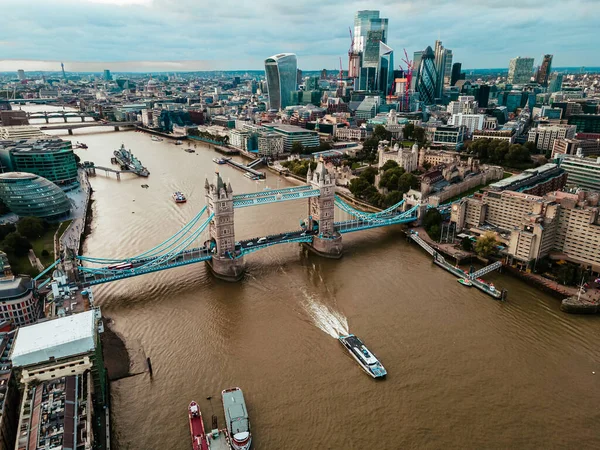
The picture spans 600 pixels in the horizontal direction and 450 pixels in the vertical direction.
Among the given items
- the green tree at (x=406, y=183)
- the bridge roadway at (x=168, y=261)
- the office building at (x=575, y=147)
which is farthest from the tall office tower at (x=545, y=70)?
the bridge roadway at (x=168, y=261)

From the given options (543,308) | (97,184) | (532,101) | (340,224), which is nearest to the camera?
(543,308)

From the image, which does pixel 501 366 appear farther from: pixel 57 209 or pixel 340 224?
pixel 57 209

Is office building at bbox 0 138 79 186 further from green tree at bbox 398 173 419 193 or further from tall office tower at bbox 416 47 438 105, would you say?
tall office tower at bbox 416 47 438 105

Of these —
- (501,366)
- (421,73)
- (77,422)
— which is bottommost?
(501,366)

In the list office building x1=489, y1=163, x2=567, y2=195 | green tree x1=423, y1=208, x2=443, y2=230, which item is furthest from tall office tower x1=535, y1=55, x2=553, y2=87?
green tree x1=423, y1=208, x2=443, y2=230

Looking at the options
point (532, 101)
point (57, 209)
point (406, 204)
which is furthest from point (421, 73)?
point (57, 209)

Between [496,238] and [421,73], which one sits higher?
[421,73]
